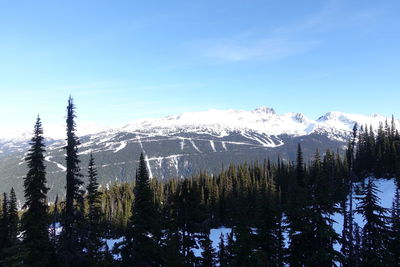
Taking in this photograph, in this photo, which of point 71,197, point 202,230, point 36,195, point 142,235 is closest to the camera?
point 71,197

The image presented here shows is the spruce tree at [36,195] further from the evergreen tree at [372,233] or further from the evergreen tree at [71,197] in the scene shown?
the evergreen tree at [372,233]

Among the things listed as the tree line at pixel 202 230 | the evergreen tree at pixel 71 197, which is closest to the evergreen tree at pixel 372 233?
the tree line at pixel 202 230

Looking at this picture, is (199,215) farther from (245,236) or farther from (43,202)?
(43,202)

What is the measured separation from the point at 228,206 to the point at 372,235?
264 ft

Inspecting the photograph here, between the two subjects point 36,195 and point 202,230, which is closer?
point 202,230

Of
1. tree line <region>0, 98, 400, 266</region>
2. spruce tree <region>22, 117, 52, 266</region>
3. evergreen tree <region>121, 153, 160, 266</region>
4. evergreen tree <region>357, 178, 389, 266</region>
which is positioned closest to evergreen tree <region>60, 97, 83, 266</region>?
tree line <region>0, 98, 400, 266</region>

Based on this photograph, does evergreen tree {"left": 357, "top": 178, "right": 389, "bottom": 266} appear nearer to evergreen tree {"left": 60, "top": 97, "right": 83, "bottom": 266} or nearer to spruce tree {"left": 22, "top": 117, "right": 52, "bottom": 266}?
evergreen tree {"left": 60, "top": 97, "right": 83, "bottom": 266}

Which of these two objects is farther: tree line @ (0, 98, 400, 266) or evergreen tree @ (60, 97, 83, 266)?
evergreen tree @ (60, 97, 83, 266)

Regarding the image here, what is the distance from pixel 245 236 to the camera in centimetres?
3231

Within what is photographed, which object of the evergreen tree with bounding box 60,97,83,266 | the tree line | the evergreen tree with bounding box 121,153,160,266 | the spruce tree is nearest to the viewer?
the tree line

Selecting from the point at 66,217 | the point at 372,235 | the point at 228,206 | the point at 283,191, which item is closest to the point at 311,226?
the point at 372,235

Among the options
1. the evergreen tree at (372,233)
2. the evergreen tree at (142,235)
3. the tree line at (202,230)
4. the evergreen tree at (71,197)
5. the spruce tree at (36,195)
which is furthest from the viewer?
the spruce tree at (36,195)

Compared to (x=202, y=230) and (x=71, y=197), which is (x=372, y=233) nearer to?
(x=202, y=230)

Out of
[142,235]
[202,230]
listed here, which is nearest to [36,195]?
[142,235]
